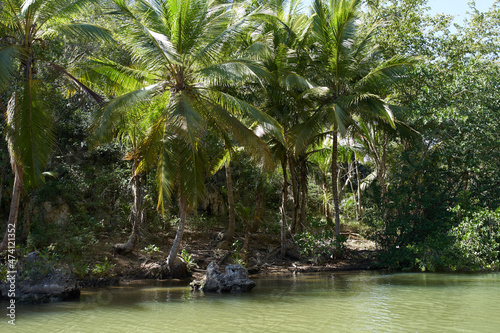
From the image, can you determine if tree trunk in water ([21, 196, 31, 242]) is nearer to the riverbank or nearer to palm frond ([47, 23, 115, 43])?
the riverbank

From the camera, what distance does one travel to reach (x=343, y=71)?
49.0ft

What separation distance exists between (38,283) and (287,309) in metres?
5.26

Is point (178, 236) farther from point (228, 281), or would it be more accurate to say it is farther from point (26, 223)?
point (26, 223)

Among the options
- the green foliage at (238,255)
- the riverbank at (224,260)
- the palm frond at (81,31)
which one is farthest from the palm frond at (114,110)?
the green foliage at (238,255)

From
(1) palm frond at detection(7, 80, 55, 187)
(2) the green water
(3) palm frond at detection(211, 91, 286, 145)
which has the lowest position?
(2) the green water

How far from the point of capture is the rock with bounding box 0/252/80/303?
28.9 feet

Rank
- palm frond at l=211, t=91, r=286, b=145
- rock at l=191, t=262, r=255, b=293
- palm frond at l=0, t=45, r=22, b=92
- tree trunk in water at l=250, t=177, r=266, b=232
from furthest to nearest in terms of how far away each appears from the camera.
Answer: tree trunk in water at l=250, t=177, r=266, b=232 < palm frond at l=211, t=91, r=286, b=145 < rock at l=191, t=262, r=255, b=293 < palm frond at l=0, t=45, r=22, b=92

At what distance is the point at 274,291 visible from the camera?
1007 cm

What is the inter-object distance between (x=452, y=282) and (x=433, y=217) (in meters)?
4.18

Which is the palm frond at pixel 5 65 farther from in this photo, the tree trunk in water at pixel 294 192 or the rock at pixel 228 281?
the tree trunk in water at pixel 294 192

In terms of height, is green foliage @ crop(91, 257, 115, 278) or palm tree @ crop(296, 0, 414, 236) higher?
palm tree @ crop(296, 0, 414, 236)

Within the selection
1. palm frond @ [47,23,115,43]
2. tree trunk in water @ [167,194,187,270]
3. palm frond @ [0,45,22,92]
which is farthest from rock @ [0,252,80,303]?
palm frond @ [47,23,115,43]

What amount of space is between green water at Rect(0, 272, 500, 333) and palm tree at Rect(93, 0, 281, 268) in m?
2.79

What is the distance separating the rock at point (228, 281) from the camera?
33.5 ft
